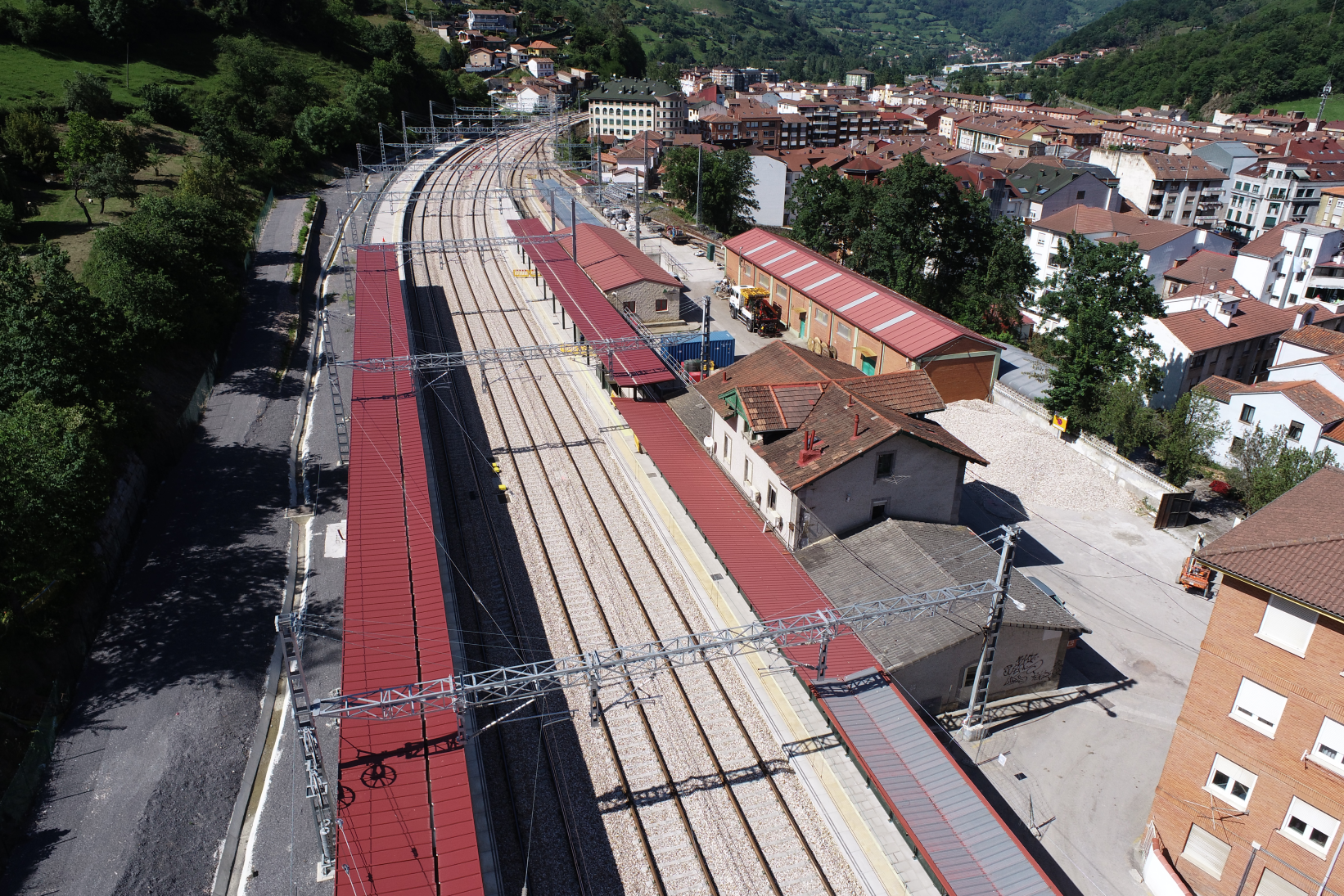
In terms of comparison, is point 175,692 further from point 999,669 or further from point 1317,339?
point 1317,339

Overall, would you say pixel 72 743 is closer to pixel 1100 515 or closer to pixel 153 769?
pixel 153 769

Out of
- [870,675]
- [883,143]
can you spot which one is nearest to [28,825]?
[870,675]

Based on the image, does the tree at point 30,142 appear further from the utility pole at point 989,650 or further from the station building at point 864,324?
the utility pole at point 989,650

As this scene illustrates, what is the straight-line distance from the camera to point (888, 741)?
819 inches

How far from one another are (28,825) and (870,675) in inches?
822

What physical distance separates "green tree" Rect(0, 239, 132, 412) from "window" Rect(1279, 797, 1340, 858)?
1474 inches

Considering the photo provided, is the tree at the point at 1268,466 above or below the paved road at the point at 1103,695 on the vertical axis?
above

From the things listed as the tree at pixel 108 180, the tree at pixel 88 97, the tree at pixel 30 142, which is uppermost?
the tree at pixel 88 97

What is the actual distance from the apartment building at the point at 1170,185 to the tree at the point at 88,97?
10656cm

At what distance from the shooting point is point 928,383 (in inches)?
1248

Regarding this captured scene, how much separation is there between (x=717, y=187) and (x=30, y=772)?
226ft

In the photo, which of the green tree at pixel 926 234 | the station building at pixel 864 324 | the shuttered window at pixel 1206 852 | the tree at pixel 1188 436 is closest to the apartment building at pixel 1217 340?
the tree at pixel 1188 436

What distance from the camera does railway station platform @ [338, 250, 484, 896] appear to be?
1644 cm

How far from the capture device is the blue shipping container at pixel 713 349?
45.1 metres
